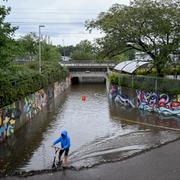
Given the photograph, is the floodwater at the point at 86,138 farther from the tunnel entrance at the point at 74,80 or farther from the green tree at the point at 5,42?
the tunnel entrance at the point at 74,80

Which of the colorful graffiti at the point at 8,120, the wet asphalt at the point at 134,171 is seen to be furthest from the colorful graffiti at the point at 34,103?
the wet asphalt at the point at 134,171

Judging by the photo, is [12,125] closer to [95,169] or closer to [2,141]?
[2,141]

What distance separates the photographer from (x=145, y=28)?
31.6 metres

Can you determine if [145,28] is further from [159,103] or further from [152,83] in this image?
[159,103]

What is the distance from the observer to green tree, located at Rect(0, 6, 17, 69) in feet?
56.7

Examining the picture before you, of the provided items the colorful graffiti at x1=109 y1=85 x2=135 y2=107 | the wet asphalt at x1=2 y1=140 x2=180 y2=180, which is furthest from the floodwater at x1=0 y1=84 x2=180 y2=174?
the colorful graffiti at x1=109 y1=85 x2=135 y2=107

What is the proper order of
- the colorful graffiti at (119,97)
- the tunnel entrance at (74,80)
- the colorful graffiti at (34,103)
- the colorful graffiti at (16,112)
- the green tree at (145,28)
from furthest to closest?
1. the tunnel entrance at (74,80)
2. the colorful graffiti at (119,97)
3. the green tree at (145,28)
4. the colorful graffiti at (34,103)
5. the colorful graffiti at (16,112)

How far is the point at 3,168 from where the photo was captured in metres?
14.9

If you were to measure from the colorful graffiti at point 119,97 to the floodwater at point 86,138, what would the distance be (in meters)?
2.44

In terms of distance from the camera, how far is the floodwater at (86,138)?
1598 centimetres

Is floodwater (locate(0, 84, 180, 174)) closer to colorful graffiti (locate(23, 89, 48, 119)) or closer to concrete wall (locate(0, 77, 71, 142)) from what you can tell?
concrete wall (locate(0, 77, 71, 142))

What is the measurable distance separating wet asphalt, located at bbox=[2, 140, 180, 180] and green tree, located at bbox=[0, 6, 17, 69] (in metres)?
6.50

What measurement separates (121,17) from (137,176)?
21264 millimetres

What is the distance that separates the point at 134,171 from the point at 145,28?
66.1ft
